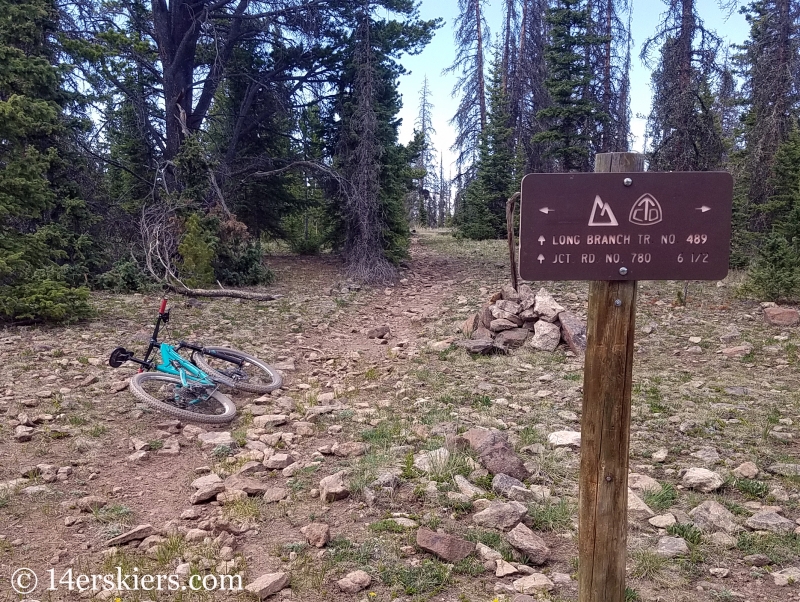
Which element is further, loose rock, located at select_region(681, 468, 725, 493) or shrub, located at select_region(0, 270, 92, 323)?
shrub, located at select_region(0, 270, 92, 323)

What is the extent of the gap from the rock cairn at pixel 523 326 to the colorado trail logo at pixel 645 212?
590cm

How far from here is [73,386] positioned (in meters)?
6.65

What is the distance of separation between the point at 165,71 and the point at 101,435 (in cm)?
1309

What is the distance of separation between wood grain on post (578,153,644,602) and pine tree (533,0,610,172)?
51.7 feet

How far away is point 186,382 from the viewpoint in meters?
6.30

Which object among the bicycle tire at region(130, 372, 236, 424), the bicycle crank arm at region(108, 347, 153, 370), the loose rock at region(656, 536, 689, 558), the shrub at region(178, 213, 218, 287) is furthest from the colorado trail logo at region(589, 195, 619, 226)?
the shrub at region(178, 213, 218, 287)

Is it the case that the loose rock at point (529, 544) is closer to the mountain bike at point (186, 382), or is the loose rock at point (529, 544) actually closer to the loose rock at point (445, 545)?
the loose rock at point (445, 545)

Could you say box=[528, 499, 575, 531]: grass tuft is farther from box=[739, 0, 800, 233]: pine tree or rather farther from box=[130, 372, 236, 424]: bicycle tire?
box=[739, 0, 800, 233]: pine tree

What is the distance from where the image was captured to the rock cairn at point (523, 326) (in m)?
8.35

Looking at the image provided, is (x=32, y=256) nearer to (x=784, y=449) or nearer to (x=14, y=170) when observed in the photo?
(x=14, y=170)

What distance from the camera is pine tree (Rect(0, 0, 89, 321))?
8.97m

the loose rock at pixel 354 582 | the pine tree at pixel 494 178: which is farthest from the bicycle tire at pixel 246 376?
the pine tree at pixel 494 178

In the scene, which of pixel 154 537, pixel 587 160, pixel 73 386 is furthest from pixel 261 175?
pixel 154 537

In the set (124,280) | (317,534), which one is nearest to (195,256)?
(124,280)
